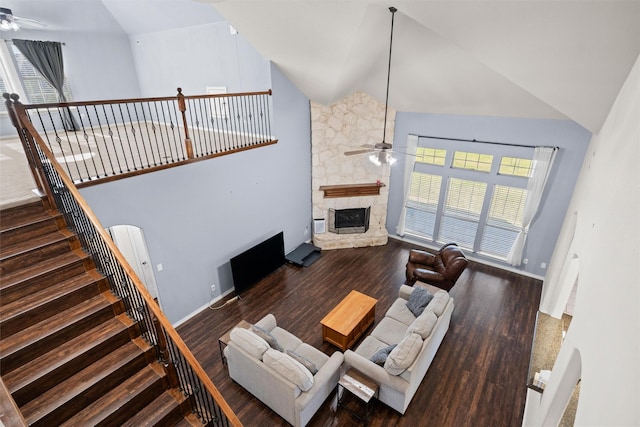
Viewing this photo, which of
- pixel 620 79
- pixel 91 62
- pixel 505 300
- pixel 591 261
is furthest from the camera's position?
pixel 91 62

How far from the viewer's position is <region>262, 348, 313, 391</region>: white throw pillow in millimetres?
3832

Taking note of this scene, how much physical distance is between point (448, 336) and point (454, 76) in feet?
14.9

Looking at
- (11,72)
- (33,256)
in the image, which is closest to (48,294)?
(33,256)

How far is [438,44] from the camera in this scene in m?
5.02

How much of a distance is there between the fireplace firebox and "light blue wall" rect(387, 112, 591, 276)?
6.76 ft

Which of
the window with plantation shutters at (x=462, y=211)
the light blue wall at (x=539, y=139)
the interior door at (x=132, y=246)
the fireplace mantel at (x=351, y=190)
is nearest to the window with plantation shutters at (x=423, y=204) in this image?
the window with plantation shutters at (x=462, y=211)

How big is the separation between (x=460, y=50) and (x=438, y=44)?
353mm

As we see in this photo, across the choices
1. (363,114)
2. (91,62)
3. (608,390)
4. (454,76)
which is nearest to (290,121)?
(363,114)

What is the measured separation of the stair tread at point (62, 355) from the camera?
2.62 meters

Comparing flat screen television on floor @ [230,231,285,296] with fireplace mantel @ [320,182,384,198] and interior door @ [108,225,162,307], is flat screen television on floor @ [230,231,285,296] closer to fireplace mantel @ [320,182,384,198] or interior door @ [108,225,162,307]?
interior door @ [108,225,162,307]

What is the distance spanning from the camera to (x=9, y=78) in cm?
676

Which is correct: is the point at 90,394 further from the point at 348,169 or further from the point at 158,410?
Result: the point at 348,169

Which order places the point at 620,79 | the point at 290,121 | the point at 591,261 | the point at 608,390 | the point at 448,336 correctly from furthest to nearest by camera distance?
the point at 290,121
the point at 448,336
the point at 620,79
the point at 591,261
the point at 608,390

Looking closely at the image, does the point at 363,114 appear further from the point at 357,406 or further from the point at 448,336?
the point at 357,406
